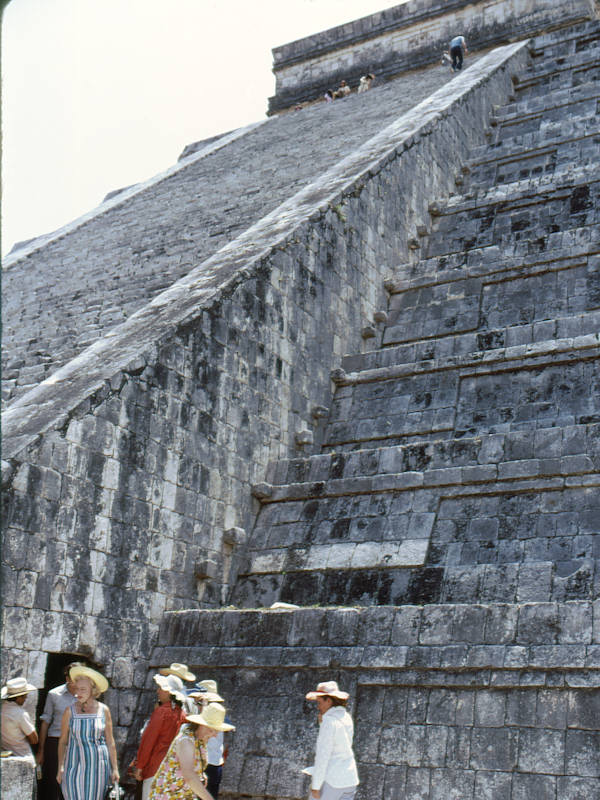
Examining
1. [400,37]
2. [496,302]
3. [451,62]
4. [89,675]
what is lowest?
[89,675]

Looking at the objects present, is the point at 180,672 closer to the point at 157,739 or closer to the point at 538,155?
the point at 157,739

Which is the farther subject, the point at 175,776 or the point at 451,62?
the point at 451,62

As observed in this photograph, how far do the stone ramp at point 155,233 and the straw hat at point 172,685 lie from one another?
380 cm

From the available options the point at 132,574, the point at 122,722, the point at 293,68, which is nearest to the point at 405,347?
the point at 132,574

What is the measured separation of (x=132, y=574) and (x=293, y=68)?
23155 millimetres

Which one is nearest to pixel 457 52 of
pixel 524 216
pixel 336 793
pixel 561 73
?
pixel 561 73

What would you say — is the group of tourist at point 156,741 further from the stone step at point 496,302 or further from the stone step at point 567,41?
the stone step at point 567,41

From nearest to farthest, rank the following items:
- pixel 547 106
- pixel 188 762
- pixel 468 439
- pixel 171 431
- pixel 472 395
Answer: pixel 188 762
pixel 171 431
pixel 468 439
pixel 472 395
pixel 547 106

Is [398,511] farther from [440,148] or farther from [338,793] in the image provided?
[440,148]

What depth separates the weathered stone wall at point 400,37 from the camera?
2239 cm

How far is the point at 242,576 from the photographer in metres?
7.91

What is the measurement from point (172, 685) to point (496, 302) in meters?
5.84

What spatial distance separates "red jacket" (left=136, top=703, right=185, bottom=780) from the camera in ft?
18.6

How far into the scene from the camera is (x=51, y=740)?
5.72 metres
